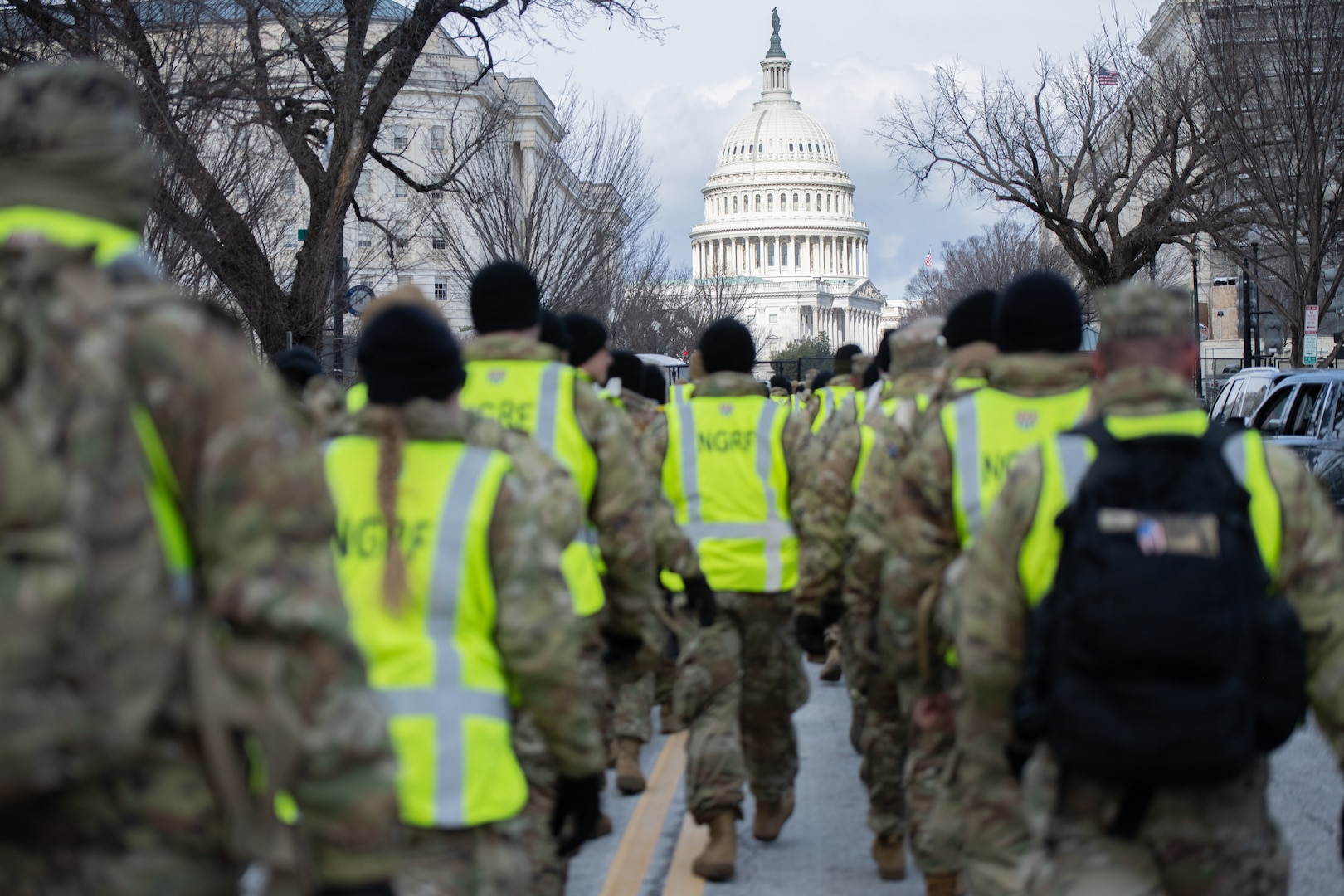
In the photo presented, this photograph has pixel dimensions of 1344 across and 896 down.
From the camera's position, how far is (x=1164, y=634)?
2836mm

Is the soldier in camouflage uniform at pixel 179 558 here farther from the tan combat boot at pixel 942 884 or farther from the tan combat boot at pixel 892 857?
the tan combat boot at pixel 892 857

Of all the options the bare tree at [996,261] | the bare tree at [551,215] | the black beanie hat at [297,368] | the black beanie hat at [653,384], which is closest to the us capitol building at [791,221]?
the bare tree at [996,261]

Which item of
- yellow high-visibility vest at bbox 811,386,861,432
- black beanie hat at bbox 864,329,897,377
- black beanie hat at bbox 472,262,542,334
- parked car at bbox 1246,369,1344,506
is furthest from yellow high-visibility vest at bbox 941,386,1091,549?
yellow high-visibility vest at bbox 811,386,861,432

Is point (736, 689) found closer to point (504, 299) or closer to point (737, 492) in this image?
point (737, 492)

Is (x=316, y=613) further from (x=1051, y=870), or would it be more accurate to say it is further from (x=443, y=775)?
(x=1051, y=870)

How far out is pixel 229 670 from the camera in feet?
6.61

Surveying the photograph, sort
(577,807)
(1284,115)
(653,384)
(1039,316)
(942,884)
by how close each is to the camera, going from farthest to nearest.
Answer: (1284,115), (653,384), (942,884), (1039,316), (577,807)

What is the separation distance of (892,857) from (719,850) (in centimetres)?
67

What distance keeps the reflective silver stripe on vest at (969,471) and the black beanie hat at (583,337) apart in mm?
2689

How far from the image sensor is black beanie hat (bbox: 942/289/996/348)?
5.62m

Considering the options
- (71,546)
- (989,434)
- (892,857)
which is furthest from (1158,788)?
(892,857)

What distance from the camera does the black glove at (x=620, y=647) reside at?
4.73 m

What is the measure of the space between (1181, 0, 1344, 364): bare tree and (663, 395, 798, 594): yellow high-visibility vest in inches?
755

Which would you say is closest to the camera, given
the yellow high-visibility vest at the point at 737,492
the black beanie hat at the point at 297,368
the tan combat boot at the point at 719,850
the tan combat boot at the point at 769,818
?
the tan combat boot at the point at 719,850
